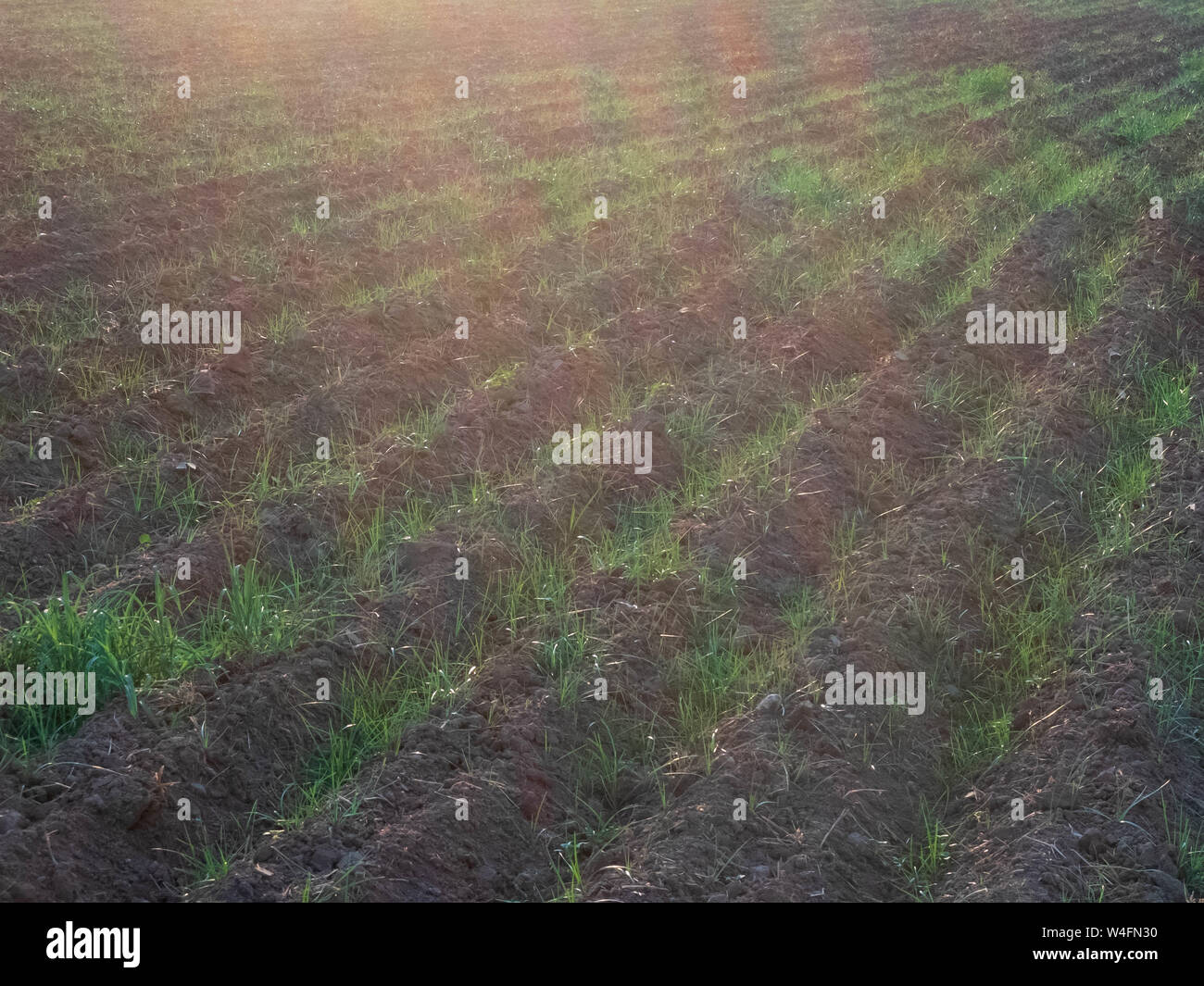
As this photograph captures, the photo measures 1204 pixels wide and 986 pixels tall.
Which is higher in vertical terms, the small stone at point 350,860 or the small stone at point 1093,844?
A: the small stone at point 350,860

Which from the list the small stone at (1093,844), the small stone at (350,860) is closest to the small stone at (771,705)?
the small stone at (1093,844)

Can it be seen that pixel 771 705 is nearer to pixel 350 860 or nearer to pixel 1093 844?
pixel 1093 844

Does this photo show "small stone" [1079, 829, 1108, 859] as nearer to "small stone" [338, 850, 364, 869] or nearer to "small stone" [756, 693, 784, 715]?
"small stone" [756, 693, 784, 715]

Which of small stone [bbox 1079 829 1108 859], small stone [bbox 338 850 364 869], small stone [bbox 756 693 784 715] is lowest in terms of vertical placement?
small stone [bbox 1079 829 1108 859]

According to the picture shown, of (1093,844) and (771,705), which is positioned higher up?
(771,705)

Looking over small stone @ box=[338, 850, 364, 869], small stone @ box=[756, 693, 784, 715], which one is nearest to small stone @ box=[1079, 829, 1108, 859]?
small stone @ box=[756, 693, 784, 715]

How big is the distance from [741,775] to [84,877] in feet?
5.84

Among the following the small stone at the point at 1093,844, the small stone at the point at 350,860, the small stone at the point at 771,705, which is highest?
the small stone at the point at 771,705

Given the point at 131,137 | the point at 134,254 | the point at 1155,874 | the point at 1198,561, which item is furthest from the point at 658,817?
the point at 131,137

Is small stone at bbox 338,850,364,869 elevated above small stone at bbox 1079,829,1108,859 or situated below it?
above

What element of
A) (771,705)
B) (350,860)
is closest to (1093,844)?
(771,705)

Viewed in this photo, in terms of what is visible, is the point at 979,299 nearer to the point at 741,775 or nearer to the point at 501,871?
the point at 741,775

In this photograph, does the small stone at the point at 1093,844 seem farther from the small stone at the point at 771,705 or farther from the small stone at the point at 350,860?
the small stone at the point at 350,860

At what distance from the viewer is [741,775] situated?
11.4 ft
